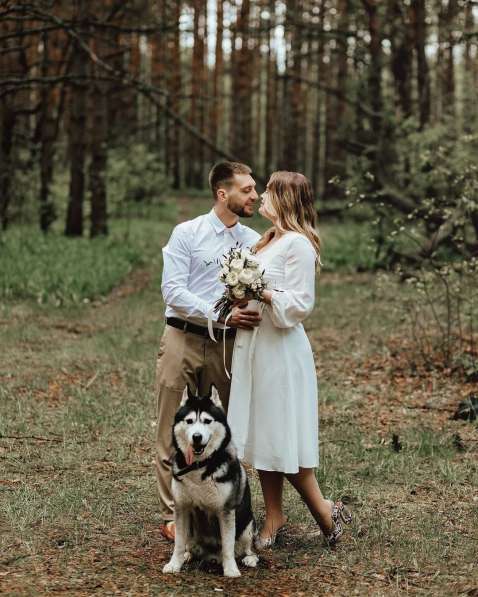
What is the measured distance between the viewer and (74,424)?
8859 mm

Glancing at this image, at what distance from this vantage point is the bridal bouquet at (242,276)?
5.26 meters

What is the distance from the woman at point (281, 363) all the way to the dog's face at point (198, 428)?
46 centimetres

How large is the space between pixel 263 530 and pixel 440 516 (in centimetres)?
145

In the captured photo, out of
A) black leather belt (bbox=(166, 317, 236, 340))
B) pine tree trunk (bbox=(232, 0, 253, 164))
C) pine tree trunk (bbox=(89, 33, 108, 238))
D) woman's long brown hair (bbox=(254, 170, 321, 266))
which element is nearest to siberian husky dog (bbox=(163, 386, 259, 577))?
black leather belt (bbox=(166, 317, 236, 340))

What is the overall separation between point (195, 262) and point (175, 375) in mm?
764

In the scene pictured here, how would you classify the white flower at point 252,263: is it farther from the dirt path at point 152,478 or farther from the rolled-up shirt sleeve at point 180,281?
the dirt path at point 152,478

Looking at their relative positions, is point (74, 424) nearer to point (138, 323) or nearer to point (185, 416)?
point (185, 416)

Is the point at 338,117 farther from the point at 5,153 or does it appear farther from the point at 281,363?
the point at 281,363

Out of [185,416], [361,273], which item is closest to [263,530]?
[185,416]

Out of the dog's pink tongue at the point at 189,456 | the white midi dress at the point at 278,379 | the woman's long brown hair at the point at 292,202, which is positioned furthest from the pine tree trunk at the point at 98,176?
the dog's pink tongue at the point at 189,456

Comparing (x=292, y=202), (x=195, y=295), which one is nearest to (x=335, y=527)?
(x=195, y=295)

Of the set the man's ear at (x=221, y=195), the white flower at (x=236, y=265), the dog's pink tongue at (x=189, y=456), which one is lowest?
the dog's pink tongue at (x=189, y=456)

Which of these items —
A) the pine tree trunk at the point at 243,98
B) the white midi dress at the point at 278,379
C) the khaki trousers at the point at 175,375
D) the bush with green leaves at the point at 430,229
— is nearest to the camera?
the white midi dress at the point at 278,379

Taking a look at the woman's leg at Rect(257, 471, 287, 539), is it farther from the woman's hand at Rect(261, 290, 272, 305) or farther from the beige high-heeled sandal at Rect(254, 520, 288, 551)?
the woman's hand at Rect(261, 290, 272, 305)
